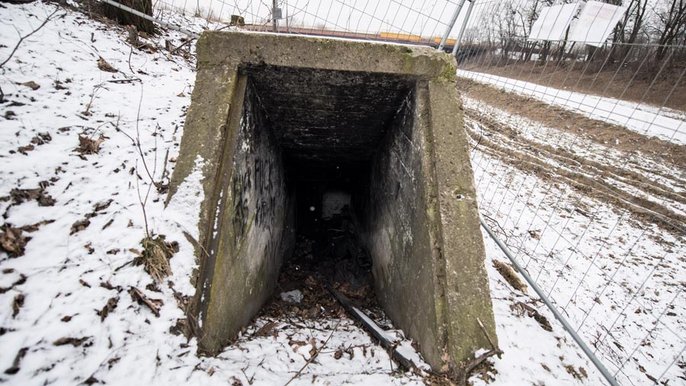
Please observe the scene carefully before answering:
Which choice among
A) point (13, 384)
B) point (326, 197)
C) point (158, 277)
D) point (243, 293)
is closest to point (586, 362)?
point (243, 293)

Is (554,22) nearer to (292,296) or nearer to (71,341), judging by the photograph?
(292,296)

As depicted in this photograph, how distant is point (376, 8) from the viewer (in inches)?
156

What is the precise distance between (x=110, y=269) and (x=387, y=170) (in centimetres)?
261

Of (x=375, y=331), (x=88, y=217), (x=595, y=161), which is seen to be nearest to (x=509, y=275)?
(x=375, y=331)

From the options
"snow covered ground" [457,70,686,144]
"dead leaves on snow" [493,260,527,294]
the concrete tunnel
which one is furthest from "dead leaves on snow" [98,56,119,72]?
"snow covered ground" [457,70,686,144]

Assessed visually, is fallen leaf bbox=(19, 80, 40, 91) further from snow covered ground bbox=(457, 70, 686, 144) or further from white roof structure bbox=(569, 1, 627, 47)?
snow covered ground bbox=(457, 70, 686, 144)

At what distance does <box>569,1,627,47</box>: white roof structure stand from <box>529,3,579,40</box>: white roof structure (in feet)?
1.20

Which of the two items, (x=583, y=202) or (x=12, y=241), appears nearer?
(x=12, y=241)

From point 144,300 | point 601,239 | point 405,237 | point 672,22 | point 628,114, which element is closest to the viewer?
point 144,300

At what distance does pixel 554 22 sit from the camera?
5.70 metres

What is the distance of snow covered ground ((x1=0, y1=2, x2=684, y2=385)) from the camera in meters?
1.52

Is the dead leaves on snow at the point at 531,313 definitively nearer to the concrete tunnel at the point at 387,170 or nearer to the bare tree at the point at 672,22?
the concrete tunnel at the point at 387,170

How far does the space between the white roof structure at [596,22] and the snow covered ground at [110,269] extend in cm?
494

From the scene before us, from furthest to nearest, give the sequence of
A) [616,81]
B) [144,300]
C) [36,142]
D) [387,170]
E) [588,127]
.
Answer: [616,81] → [588,127] → [387,170] → [36,142] → [144,300]
